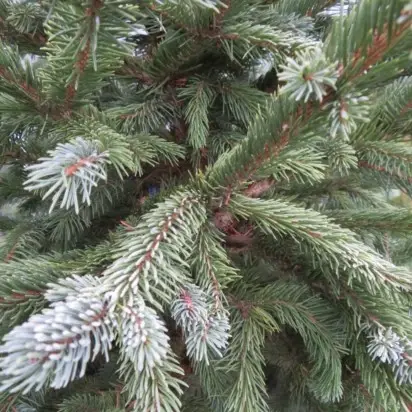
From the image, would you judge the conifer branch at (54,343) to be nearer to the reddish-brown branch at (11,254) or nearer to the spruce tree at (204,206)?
the spruce tree at (204,206)

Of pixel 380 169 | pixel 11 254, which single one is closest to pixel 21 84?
pixel 11 254

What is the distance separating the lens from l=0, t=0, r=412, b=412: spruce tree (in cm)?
27

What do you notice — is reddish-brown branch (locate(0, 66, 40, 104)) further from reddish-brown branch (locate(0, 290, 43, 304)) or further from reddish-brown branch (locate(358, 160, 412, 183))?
reddish-brown branch (locate(358, 160, 412, 183))

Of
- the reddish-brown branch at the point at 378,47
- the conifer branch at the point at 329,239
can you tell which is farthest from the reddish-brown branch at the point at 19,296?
the reddish-brown branch at the point at 378,47

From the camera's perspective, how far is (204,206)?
435 millimetres

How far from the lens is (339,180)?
0.61 meters

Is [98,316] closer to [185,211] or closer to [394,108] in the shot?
[185,211]

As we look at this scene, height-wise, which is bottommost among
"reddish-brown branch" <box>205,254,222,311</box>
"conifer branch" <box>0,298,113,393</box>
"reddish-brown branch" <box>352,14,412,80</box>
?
"reddish-brown branch" <box>205,254,222,311</box>

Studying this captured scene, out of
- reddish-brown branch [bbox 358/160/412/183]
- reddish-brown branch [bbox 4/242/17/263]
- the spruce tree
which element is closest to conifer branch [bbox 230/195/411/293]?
the spruce tree

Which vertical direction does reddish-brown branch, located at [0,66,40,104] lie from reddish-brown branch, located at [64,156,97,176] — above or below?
above

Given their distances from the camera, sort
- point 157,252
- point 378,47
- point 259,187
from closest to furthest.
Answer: point 378,47, point 157,252, point 259,187

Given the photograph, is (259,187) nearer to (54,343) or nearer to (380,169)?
(380,169)

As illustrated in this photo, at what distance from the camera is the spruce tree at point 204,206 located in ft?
0.89

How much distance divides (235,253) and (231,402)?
0.19 m
